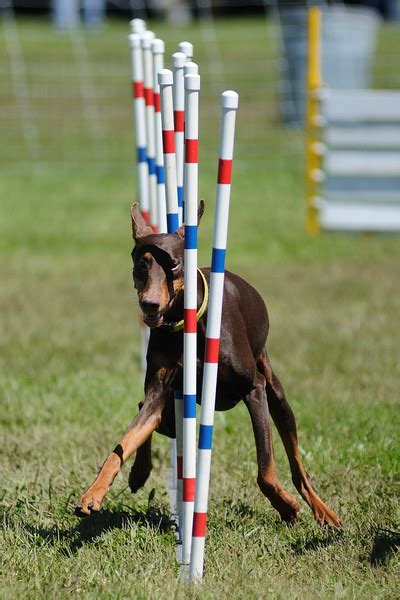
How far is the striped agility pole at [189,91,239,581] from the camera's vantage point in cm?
370

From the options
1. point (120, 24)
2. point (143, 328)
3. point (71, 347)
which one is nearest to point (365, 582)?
point (143, 328)

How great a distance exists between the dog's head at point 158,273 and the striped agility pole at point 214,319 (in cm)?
19

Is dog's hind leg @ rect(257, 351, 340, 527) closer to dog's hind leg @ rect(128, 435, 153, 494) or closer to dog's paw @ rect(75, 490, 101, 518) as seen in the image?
dog's hind leg @ rect(128, 435, 153, 494)

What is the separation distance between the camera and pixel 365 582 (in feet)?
13.4

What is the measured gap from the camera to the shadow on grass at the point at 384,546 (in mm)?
4301

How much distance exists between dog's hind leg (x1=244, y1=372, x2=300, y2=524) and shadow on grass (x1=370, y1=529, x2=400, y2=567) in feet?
1.16

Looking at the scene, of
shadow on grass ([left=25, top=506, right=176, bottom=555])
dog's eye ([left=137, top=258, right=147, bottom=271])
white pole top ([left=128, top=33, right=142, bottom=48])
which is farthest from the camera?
white pole top ([left=128, top=33, right=142, bottom=48])

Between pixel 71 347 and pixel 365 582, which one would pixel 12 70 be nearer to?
pixel 71 347

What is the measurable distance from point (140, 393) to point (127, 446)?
2.96 meters

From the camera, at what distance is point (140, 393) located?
23.1 ft

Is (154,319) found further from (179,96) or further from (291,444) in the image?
(291,444)

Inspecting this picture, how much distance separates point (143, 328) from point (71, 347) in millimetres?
2013

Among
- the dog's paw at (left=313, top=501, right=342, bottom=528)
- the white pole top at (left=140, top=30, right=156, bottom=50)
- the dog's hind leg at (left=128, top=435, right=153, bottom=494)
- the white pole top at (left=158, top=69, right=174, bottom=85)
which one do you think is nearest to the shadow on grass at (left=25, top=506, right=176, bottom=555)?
the dog's hind leg at (left=128, top=435, right=153, bottom=494)

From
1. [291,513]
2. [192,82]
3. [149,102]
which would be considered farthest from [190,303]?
[149,102]
